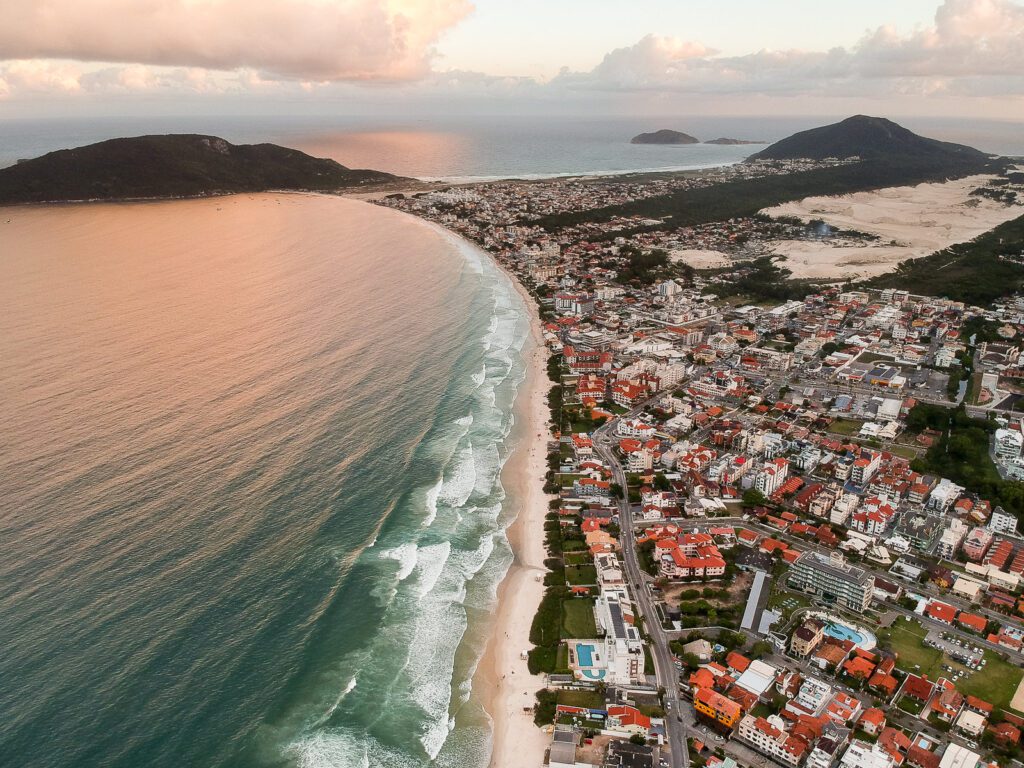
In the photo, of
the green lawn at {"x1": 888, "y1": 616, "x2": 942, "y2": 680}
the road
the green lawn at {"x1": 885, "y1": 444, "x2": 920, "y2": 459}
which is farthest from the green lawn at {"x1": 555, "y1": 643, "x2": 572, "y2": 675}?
the green lawn at {"x1": 885, "y1": 444, "x2": 920, "y2": 459}

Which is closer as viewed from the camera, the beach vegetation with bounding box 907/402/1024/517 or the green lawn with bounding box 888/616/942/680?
the green lawn with bounding box 888/616/942/680

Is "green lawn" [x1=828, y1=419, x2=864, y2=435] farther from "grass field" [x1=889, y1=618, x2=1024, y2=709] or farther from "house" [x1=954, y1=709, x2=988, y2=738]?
"house" [x1=954, y1=709, x2=988, y2=738]

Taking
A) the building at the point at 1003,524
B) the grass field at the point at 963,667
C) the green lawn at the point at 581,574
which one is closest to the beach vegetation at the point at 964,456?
the building at the point at 1003,524

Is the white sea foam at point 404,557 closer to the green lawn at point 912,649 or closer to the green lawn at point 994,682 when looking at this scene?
the green lawn at point 912,649

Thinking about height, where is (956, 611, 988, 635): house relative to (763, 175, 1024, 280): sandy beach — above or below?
below

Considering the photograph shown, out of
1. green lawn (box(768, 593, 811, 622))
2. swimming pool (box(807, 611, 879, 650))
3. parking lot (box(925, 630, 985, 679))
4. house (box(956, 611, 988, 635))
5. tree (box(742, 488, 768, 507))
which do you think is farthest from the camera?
tree (box(742, 488, 768, 507))

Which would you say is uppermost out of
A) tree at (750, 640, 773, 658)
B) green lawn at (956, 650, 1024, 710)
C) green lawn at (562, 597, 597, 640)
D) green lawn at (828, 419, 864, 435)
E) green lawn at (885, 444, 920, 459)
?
green lawn at (562, 597, 597, 640)
